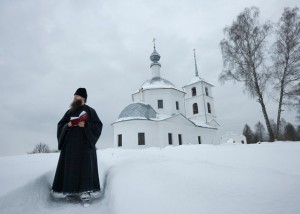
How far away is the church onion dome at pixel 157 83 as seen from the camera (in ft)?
93.0

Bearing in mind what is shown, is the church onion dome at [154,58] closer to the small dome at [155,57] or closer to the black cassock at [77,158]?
the small dome at [155,57]

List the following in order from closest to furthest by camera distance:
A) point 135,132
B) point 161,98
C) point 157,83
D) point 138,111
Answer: point 135,132 → point 138,111 → point 161,98 → point 157,83

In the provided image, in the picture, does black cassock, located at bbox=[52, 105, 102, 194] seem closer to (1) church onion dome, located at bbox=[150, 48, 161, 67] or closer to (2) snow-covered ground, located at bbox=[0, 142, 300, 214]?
(2) snow-covered ground, located at bbox=[0, 142, 300, 214]

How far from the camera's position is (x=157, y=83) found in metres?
29.1

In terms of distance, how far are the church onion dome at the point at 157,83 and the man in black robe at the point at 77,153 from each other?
2407 cm

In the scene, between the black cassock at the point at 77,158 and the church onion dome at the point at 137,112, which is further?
the church onion dome at the point at 137,112

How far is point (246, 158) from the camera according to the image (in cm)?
431

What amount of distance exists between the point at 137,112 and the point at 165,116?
4.30 meters

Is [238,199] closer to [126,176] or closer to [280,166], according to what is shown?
[280,166]

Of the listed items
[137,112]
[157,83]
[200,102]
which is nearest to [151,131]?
[137,112]

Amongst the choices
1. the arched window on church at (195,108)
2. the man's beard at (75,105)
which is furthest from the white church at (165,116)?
the man's beard at (75,105)

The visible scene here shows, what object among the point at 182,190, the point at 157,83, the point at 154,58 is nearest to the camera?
the point at 182,190

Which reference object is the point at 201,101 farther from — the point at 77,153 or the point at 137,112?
the point at 77,153

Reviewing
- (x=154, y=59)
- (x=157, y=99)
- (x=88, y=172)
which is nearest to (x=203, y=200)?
(x=88, y=172)
